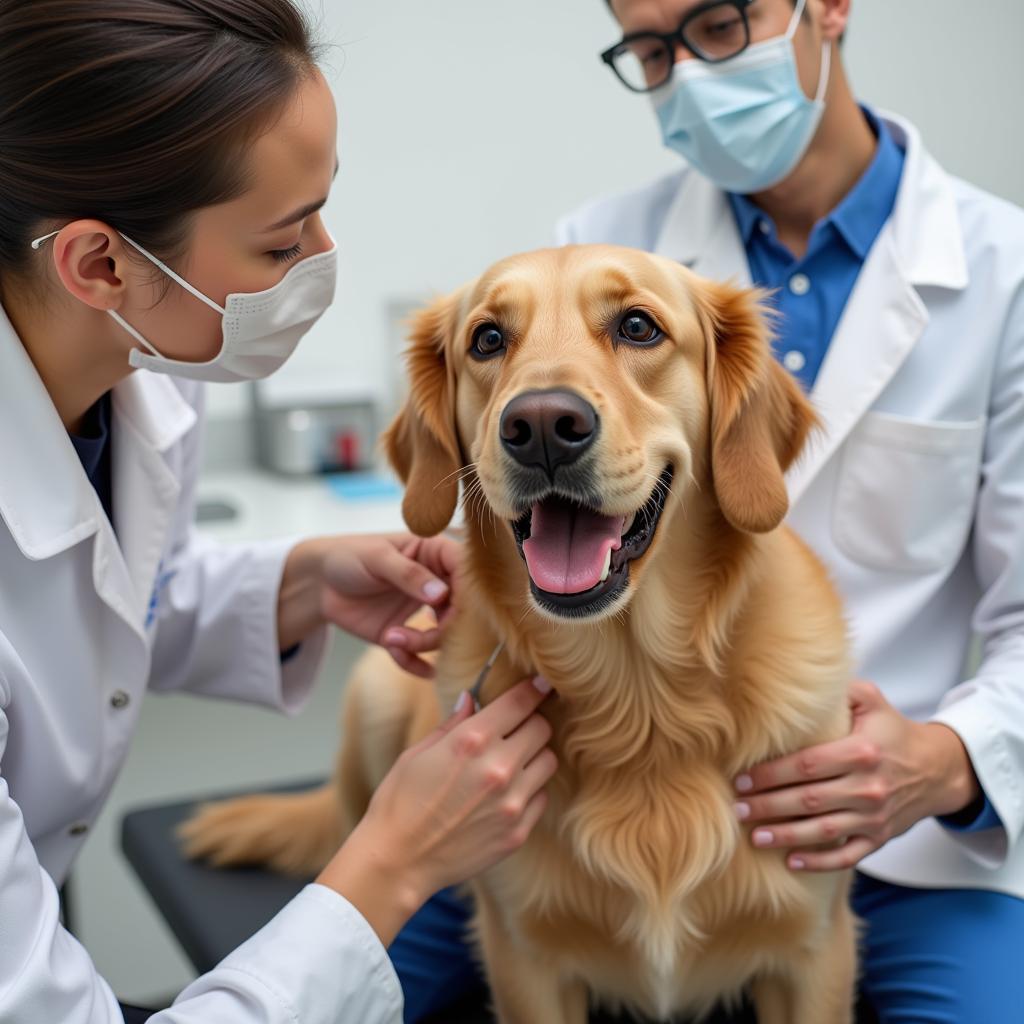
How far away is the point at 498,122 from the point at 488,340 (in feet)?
6.26

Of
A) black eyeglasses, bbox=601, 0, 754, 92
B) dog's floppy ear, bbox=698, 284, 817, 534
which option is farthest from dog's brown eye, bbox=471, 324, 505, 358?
black eyeglasses, bbox=601, 0, 754, 92

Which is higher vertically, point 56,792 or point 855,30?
point 855,30

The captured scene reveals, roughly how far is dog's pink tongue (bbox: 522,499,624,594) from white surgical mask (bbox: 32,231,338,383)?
0.39 meters

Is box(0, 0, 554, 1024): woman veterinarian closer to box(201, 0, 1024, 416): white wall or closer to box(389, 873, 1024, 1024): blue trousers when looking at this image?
box(389, 873, 1024, 1024): blue trousers

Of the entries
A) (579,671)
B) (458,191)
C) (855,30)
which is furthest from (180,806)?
(855,30)

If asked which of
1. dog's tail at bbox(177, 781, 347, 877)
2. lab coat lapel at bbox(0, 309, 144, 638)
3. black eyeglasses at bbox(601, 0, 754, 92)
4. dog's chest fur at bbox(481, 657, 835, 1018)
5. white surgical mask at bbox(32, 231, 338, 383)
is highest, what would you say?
black eyeglasses at bbox(601, 0, 754, 92)

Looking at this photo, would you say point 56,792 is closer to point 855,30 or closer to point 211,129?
point 211,129

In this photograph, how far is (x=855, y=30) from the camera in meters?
3.08

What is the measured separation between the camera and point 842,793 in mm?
1153

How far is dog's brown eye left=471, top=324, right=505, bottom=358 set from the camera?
47.1 inches

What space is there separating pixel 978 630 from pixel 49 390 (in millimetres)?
1238

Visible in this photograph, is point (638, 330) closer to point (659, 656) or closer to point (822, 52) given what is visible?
point (659, 656)

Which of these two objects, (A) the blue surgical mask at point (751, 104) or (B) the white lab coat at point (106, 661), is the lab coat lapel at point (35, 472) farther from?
(A) the blue surgical mask at point (751, 104)

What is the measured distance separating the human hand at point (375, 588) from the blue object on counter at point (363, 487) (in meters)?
0.97
